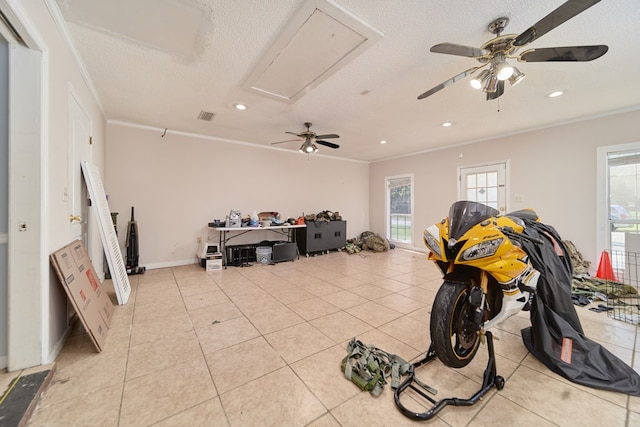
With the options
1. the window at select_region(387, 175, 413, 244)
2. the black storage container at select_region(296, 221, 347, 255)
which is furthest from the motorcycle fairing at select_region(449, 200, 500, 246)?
the window at select_region(387, 175, 413, 244)

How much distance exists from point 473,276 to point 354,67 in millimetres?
2188

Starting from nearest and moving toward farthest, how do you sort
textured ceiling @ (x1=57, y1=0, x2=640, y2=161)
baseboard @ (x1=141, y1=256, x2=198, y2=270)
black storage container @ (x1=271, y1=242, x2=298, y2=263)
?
textured ceiling @ (x1=57, y1=0, x2=640, y2=161)
baseboard @ (x1=141, y1=256, x2=198, y2=270)
black storage container @ (x1=271, y1=242, x2=298, y2=263)

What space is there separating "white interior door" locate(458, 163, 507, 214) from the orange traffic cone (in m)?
1.52

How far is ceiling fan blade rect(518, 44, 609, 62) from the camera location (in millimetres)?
1635

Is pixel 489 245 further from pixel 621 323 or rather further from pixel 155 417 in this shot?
pixel 621 323

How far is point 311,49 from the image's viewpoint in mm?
2139

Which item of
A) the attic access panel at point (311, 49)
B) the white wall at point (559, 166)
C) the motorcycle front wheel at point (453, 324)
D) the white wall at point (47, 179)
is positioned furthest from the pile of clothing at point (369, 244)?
the white wall at point (47, 179)

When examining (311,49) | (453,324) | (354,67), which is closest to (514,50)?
(354,67)

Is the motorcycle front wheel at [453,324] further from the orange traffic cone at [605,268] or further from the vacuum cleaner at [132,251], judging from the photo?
the vacuum cleaner at [132,251]

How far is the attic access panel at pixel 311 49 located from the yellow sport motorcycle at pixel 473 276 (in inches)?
63.1

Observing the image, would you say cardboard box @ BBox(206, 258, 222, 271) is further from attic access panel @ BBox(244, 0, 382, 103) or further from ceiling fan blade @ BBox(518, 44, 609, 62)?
ceiling fan blade @ BBox(518, 44, 609, 62)

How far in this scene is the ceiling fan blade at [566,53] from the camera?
1635 mm


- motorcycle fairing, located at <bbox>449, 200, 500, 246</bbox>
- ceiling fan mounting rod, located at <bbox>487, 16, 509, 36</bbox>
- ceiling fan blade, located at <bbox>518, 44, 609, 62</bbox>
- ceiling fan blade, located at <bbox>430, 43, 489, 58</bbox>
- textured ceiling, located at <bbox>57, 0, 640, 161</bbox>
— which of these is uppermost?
textured ceiling, located at <bbox>57, 0, 640, 161</bbox>

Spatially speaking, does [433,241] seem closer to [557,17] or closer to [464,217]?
[464,217]
